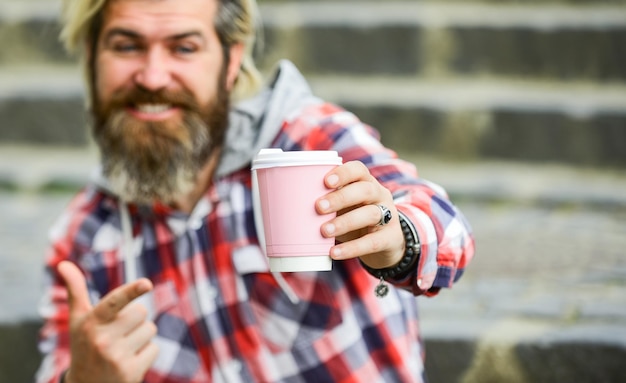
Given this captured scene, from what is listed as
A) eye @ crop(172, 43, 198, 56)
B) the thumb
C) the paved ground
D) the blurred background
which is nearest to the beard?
eye @ crop(172, 43, 198, 56)

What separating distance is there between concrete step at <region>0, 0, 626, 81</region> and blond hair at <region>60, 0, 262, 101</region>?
113cm

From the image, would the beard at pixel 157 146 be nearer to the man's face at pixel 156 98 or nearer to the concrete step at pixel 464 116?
the man's face at pixel 156 98

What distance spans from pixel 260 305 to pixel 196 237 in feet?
0.77

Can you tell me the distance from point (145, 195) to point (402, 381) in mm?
771

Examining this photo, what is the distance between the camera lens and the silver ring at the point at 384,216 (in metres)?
1.45

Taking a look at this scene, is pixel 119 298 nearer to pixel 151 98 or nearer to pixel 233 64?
pixel 151 98

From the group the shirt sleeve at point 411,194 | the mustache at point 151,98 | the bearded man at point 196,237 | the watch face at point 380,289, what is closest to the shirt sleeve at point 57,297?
the bearded man at point 196,237

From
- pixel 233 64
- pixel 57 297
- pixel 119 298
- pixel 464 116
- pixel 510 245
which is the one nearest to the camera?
pixel 119 298

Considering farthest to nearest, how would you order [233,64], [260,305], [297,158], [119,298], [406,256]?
[233,64] → [260,305] → [119,298] → [406,256] → [297,158]

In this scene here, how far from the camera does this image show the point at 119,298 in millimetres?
1698

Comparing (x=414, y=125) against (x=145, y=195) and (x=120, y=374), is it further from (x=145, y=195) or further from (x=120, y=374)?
(x=120, y=374)

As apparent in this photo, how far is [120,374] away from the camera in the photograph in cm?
180

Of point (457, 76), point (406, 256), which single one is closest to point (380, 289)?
point (406, 256)

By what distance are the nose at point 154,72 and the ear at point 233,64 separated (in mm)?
232
